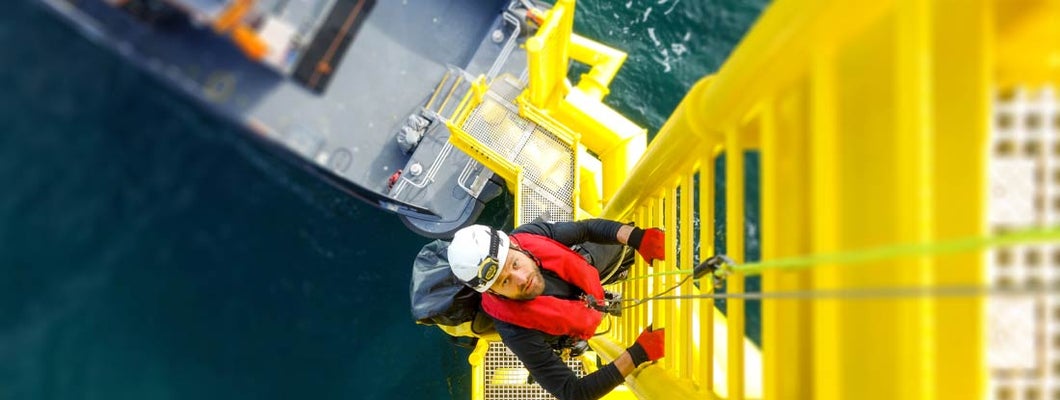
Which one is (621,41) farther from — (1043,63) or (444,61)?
(1043,63)

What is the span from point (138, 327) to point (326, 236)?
3.19 m

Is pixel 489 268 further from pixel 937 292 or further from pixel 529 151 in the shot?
pixel 529 151

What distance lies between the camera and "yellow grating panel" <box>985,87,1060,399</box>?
115cm

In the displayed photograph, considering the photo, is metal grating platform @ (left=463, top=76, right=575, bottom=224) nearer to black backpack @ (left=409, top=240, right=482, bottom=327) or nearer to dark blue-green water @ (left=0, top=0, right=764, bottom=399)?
dark blue-green water @ (left=0, top=0, right=764, bottom=399)

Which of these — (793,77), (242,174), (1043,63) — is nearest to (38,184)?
(242,174)

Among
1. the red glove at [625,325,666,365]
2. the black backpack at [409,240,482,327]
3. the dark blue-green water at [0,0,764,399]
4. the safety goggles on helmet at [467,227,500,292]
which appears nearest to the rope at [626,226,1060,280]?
the red glove at [625,325,666,365]

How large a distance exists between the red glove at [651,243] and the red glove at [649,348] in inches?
18.8

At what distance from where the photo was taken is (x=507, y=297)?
3.52 meters

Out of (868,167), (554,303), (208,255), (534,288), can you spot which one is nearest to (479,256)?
(534,288)

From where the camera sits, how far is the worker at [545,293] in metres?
3.28

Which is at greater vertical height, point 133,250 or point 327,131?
point 327,131

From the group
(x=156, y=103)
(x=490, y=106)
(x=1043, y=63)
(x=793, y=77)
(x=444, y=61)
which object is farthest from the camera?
(x=444, y=61)

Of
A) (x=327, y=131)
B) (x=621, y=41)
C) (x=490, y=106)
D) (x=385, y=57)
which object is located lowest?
(x=327, y=131)

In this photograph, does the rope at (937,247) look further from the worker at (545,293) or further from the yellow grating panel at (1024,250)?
the worker at (545,293)
